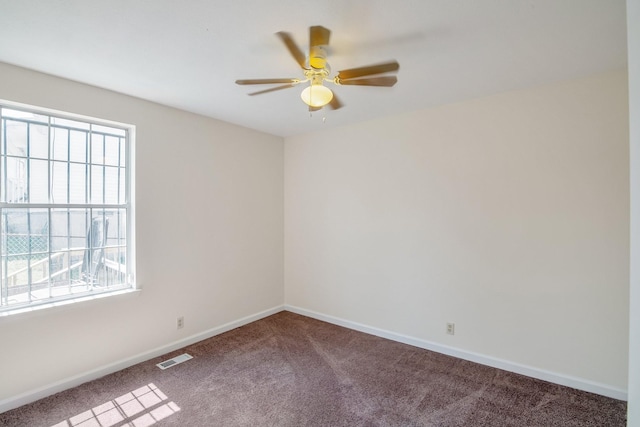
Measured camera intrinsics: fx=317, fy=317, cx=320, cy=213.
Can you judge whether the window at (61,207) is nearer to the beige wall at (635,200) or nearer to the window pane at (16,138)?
the window pane at (16,138)

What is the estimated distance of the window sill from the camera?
2.37m

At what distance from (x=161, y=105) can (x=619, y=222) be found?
4165 mm

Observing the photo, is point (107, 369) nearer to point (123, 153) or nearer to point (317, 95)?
point (123, 153)

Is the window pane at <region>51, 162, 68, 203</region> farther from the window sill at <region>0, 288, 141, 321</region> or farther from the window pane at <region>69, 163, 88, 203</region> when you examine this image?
the window sill at <region>0, 288, 141, 321</region>

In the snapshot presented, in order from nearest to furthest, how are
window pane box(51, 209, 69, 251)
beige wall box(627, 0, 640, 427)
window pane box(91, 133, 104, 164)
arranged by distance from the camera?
beige wall box(627, 0, 640, 427)
window pane box(51, 209, 69, 251)
window pane box(91, 133, 104, 164)

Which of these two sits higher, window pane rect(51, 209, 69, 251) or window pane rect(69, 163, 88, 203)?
window pane rect(69, 163, 88, 203)

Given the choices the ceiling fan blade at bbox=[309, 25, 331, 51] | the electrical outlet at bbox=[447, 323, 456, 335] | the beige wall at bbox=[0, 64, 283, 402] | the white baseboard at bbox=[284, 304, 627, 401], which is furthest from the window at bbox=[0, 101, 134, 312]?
the electrical outlet at bbox=[447, 323, 456, 335]

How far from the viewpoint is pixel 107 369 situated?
283cm

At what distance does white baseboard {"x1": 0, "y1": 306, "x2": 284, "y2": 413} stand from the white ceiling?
8.12 ft

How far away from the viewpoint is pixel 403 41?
2.04 m

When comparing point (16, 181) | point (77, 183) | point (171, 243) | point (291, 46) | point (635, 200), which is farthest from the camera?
point (171, 243)

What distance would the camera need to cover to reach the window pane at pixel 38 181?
8.35 feet

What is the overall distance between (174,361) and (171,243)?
1.16m

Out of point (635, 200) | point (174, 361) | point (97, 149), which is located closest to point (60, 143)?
point (97, 149)
